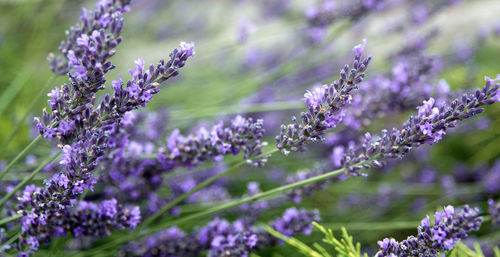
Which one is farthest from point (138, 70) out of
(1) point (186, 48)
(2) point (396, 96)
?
(2) point (396, 96)

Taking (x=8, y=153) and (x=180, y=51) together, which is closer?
(x=180, y=51)

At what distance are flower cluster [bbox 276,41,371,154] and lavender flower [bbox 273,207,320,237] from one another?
0.91 ft

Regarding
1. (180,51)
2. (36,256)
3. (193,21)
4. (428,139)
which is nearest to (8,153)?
(36,256)

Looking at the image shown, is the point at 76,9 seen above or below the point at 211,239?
above

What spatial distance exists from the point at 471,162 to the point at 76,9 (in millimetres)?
2383

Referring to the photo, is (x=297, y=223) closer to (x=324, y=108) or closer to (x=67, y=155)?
(x=324, y=108)

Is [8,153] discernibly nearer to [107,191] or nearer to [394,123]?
[107,191]

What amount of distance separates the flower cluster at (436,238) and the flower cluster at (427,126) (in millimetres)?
150

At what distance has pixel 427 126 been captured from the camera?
74 cm

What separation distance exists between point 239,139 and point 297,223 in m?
0.31

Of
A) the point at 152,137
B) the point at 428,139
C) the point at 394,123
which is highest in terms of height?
the point at 394,123

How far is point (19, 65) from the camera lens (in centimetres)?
180

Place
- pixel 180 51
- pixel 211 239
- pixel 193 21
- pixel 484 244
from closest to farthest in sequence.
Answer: pixel 180 51
pixel 211 239
pixel 484 244
pixel 193 21

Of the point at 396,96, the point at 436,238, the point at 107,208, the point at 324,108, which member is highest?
the point at 396,96
